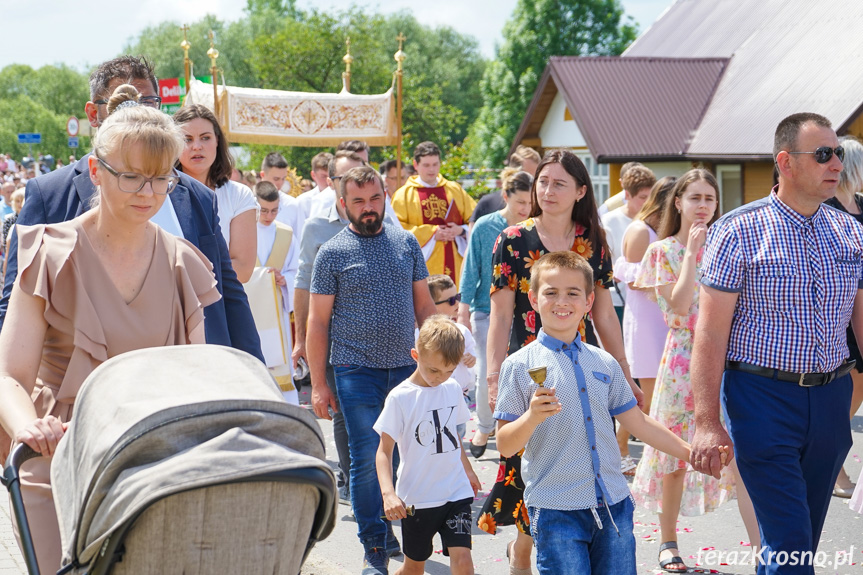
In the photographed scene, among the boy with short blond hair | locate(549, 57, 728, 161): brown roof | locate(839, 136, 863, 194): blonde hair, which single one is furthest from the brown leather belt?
locate(549, 57, 728, 161): brown roof

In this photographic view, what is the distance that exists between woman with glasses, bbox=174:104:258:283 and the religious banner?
10928mm

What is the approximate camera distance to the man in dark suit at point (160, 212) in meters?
3.79

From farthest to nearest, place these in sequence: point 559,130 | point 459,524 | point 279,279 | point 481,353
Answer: point 559,130, point 279,279, point 481,353, point 459,524

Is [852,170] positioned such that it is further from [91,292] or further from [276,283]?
[91,292]

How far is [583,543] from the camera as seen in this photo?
4164 millimetres

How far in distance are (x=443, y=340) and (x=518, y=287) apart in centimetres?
57

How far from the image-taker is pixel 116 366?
2707 millimetres

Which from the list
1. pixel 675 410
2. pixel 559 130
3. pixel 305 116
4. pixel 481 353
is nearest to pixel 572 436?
pixel 675 410

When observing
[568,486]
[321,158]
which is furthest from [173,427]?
[321,158]

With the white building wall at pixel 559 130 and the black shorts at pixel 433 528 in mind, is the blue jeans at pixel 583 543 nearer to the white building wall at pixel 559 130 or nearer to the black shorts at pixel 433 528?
the black shorts at pixel 433 528

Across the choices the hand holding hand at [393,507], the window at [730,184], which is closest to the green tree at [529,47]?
the window at [730,184]

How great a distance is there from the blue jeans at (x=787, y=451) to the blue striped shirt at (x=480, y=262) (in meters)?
3.88

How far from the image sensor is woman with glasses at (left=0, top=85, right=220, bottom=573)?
3066mm

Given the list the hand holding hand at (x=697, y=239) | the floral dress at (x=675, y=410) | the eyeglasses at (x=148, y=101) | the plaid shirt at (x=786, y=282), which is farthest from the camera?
the hand holding hand at (x=697, y=239)
